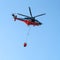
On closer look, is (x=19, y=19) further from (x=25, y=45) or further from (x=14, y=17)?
(x=25, y=45)

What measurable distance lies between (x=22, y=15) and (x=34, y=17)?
3.66 meters

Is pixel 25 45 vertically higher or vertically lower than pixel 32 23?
lower

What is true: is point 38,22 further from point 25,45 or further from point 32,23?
point 25,45

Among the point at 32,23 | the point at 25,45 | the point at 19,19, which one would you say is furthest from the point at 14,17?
the point at 25,45

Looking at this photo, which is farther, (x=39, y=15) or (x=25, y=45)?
(x=39, y=15)

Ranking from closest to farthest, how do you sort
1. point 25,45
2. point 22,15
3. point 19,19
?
1. point 25,45
2. point 22,15
3. point 19,19

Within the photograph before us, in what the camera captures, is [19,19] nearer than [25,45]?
No

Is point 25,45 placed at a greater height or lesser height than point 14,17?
lesser

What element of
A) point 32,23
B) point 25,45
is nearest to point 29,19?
point 32,23

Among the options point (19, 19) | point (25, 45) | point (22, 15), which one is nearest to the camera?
point (25, 45)

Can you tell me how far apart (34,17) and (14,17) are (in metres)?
6.01

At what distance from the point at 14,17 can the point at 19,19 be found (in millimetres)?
2059

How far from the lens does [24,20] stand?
6084cm

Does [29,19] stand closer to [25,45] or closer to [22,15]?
[22,15]
